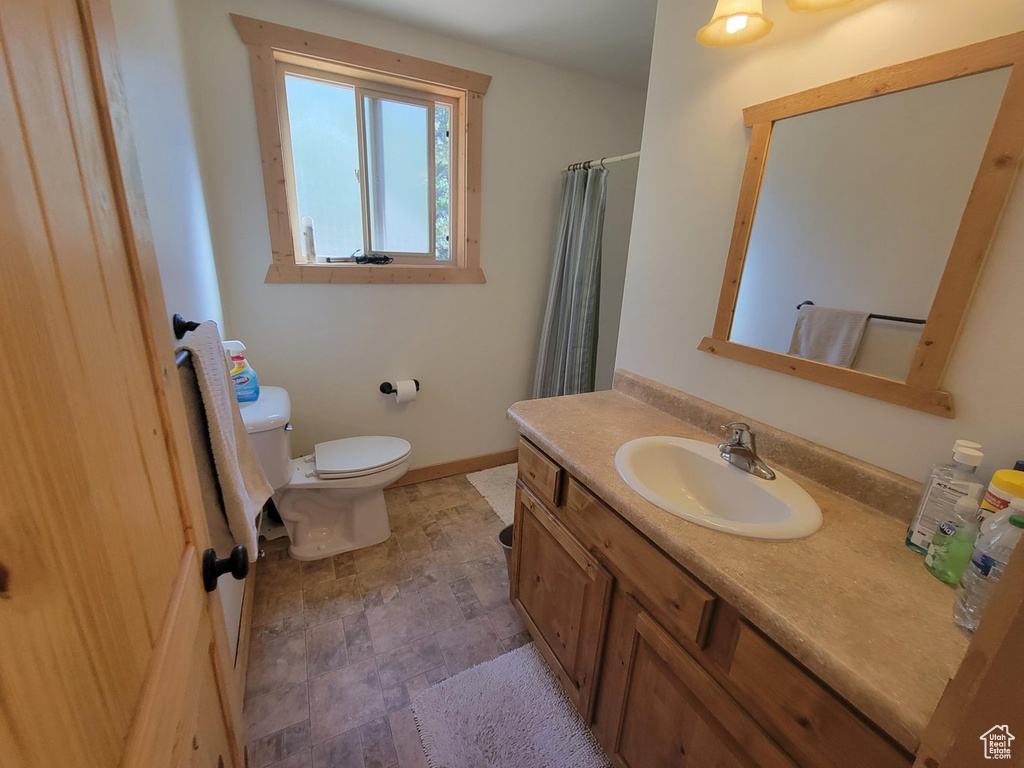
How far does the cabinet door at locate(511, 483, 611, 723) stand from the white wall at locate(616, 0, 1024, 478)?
0.65 metres

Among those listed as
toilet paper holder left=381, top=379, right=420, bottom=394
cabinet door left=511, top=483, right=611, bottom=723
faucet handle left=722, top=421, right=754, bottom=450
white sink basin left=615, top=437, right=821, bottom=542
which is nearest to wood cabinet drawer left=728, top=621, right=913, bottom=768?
white sink basin left=615, top=437, right=821, bottom=542

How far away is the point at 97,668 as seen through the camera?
13.3 inches

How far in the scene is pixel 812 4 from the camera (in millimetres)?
915

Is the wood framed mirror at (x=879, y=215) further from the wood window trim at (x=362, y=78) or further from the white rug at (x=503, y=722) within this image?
the wood window trim at (x=362, y=78)

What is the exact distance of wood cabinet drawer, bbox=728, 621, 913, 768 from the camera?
0.57 m

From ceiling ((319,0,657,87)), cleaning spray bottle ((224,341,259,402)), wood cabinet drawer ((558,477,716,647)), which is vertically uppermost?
ceiling ((319,0,657,87))

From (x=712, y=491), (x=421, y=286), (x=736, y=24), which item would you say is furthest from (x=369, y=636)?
(x=736, y=24)

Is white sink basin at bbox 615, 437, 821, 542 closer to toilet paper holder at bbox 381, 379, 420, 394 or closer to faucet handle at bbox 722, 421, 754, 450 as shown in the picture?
faucet handle at bbox 722, 421, 754, 450

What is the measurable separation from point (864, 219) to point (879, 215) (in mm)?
26

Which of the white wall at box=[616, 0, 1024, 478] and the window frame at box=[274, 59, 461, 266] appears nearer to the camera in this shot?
the white wall at box=[616, 0, 1024, 478]

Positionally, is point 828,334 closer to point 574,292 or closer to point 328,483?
point 574,292

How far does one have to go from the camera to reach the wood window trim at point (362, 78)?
1739 mm

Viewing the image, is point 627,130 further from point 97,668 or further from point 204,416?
point 97,668

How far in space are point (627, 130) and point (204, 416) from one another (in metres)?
2.67
